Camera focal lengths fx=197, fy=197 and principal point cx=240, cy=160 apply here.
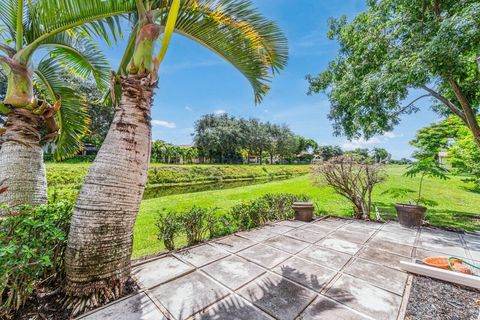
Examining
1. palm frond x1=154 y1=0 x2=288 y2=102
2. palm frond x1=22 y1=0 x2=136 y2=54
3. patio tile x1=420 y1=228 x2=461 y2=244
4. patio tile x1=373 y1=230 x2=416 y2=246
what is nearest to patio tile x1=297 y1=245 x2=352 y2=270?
patio tile x1=373 y1=230 x2=416 y2=246

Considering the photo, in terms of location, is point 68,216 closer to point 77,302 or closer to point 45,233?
point 45,233

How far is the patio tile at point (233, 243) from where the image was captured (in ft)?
12.2

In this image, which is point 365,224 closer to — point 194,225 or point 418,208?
point 418,208

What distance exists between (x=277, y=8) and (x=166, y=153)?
36554 mm

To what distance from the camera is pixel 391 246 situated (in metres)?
4.00

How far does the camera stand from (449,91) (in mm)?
7344

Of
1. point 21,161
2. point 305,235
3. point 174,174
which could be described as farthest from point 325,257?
point 174,174

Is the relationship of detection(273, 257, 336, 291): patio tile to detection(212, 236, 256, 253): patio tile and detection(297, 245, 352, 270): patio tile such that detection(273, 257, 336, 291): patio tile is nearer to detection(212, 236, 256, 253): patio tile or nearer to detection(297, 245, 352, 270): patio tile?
detection(297, 245, 352, 270): patio tile

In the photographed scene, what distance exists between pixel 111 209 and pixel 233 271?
1869mm

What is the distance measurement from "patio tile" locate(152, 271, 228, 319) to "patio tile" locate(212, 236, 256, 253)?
3.44ft

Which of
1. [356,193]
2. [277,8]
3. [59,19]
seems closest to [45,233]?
[59,19]

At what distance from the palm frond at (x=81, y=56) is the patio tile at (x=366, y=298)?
17.6ft

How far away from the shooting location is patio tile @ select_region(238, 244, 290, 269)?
3.19m

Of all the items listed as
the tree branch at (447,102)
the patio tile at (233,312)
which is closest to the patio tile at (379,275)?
the patio tile at (233,312)
